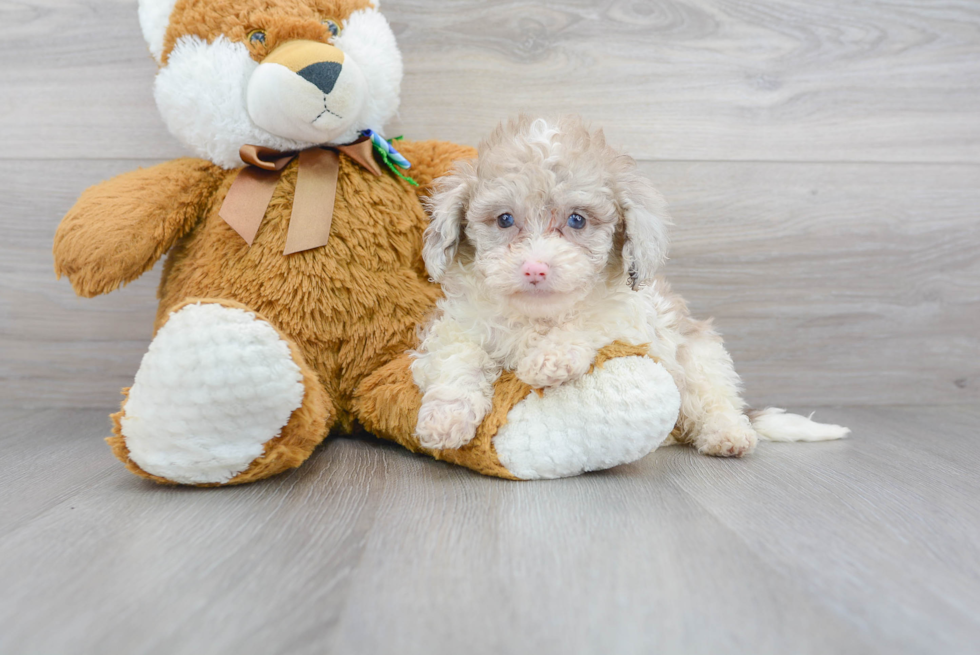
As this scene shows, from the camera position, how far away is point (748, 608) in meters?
0.65

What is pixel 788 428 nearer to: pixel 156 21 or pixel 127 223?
pixel 127 223

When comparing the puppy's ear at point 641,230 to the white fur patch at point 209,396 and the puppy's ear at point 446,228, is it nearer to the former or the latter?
the puppy's ear at point 446,228

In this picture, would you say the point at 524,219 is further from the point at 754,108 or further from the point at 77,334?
the point at 77,334

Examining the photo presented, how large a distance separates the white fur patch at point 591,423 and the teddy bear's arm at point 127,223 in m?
0.68

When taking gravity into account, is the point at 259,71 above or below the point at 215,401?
above

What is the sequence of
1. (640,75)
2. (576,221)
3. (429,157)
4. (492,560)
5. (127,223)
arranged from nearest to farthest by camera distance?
1. (492,560)
2. (576,221)
3. (127,223)
4. (429,157)
5. (640,75)

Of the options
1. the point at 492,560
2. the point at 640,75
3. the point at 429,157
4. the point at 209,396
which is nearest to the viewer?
the point at 492,560

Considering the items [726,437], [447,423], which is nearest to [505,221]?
[447,423]

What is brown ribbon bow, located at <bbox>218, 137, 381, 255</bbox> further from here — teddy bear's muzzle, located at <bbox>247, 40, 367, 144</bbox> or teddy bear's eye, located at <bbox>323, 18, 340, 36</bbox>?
teddy bear's eye, located at <bbox>323, 18, 340, 36</bbox>

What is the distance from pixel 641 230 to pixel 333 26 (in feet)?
2.18

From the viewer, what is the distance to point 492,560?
74cm

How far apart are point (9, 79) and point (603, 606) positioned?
1.64 metres

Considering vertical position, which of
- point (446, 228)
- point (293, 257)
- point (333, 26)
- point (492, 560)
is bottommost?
point (492, 560)

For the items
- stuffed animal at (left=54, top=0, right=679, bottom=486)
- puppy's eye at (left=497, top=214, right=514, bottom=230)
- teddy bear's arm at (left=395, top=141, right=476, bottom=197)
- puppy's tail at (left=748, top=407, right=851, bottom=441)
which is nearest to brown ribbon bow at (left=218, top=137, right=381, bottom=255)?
stuffed animal at (left=54, top=0, right=679, bottom=486)
